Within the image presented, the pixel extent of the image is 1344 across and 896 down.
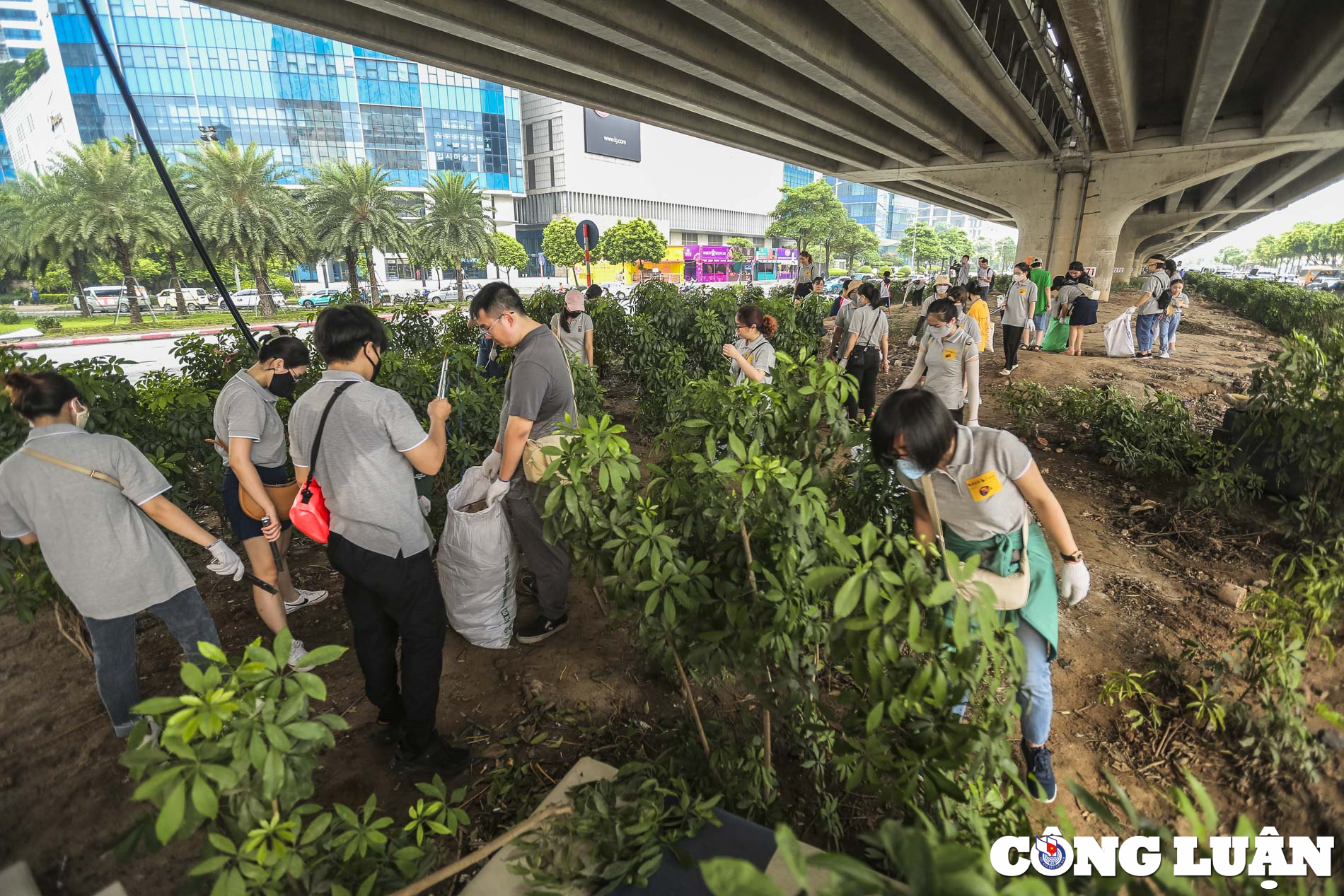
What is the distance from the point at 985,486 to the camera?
2008 mm

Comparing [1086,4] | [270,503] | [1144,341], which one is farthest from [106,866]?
[1144,341]

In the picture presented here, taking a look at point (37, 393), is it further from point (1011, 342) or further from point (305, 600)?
point (1011, 342)

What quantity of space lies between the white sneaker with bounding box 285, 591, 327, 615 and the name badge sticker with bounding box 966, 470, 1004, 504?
377 cm

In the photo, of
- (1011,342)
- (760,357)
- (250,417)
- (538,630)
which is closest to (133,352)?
(250,417)

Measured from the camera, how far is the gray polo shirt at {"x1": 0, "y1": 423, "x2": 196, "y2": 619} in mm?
2203

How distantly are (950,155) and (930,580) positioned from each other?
19635 millimetres

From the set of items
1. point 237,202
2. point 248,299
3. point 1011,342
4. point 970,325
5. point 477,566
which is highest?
point 237,202

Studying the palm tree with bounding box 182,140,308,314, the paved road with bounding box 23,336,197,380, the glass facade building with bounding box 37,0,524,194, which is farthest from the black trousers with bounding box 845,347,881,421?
the glass facade building with bounding box 37,0,524,194

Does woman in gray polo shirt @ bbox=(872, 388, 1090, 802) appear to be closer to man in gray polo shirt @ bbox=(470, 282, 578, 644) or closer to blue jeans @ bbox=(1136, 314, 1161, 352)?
man in gray polo shirt @ bbox=(470, 282, 578, 644)

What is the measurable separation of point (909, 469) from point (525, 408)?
1.75 meters

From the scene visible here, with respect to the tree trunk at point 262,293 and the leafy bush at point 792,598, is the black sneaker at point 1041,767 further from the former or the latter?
the tree trunk at point 262,293

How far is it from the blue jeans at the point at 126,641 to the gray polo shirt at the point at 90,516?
0.26ft

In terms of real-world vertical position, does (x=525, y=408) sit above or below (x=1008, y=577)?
above

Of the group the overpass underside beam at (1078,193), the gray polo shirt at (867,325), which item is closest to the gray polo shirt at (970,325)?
the gray polo shirt at (867,325)
